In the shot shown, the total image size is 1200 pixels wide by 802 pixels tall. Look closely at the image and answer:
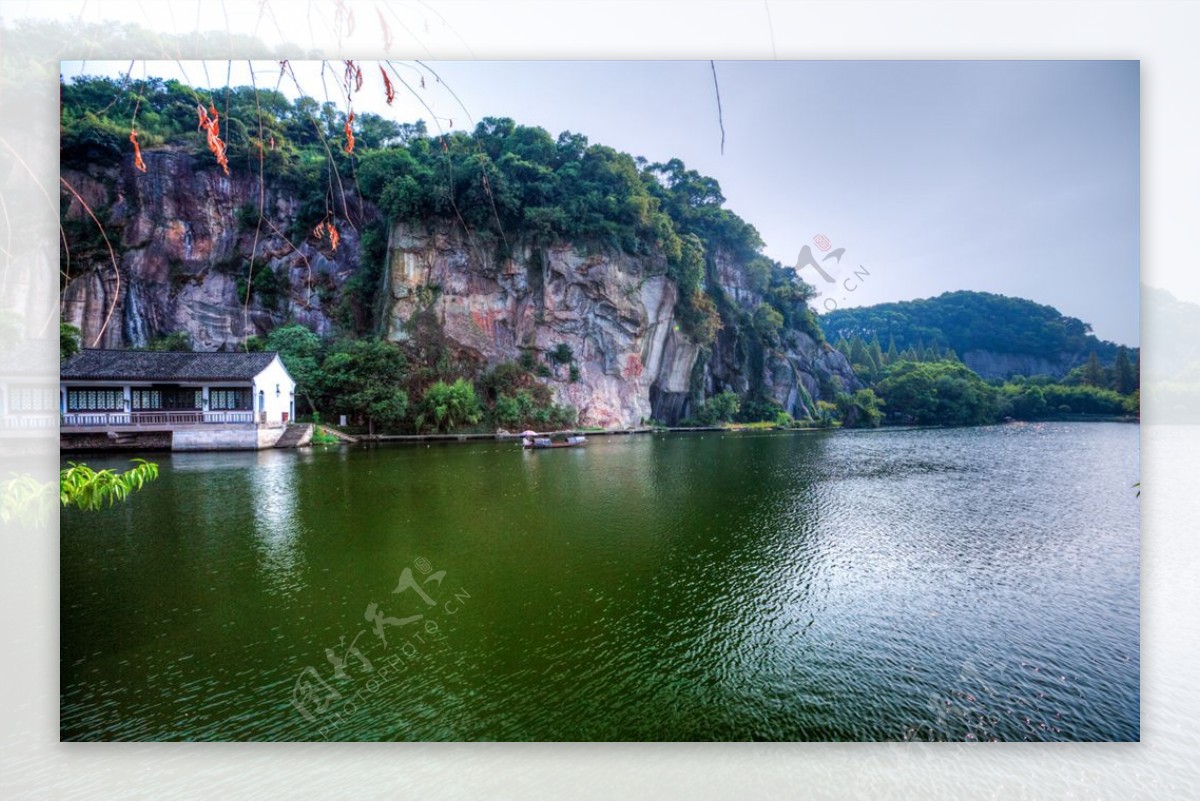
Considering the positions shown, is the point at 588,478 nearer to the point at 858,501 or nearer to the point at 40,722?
the point at 858,501

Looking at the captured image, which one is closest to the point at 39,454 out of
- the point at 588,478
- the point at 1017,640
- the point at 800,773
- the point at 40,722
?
the point at 40,722

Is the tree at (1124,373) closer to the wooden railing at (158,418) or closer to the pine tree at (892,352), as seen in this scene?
the pine tree at (892,352)

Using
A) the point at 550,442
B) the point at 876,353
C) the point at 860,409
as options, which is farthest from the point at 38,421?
the point at 860,409

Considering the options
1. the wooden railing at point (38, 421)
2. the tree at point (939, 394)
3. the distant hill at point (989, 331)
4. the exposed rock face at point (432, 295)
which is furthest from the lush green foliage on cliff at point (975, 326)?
the wooden railing at point (38, 421)

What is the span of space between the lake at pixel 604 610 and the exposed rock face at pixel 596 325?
4.88 meters

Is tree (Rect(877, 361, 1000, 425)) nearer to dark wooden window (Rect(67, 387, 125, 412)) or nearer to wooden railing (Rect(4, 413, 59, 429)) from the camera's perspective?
wooden railing (Rect(4, 413, 59, 429))

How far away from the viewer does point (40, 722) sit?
272 centimetres

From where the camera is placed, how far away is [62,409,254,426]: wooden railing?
5.71 m

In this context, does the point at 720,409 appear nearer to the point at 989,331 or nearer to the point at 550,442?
the point at 550,442

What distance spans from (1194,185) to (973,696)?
3.23 m

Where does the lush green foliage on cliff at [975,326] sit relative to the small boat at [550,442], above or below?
above

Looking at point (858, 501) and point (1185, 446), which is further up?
point (1185, 446)

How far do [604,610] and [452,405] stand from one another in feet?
21.7

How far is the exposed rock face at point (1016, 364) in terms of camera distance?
483 centimetres
